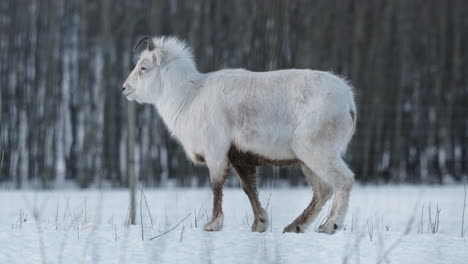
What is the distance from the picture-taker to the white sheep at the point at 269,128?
5172mm

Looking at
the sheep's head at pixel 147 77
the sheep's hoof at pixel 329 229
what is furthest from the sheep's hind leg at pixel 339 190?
the sheep's head at pixel 147 77

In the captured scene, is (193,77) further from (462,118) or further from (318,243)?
(462,118)

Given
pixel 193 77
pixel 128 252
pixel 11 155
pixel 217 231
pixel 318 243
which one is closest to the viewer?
pixel 128 252

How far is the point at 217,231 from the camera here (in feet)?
16.8

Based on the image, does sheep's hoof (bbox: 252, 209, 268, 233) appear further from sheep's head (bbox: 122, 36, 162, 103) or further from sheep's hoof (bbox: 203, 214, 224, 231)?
sheep's head (bbox: 122, 36, 162, 103)

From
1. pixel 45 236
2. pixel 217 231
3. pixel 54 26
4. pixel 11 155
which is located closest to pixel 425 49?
pixel 54 26

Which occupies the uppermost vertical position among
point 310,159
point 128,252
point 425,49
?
point 425,49

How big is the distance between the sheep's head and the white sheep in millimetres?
242

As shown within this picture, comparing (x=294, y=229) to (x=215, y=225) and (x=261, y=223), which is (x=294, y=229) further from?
(x=215, y=225)

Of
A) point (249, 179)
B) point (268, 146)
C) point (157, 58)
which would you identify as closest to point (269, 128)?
point (268, 146)

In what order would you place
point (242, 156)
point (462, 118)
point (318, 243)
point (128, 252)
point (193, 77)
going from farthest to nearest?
point (462, 118), point (193, 77), point (242, 156), point (318, 243), point (128, 252)

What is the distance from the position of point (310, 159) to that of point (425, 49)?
6.30m

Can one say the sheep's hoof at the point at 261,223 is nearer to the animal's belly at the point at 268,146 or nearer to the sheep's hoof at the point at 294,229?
the sheep's hoof at the point at 294,229

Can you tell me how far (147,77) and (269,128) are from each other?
3.92 ft
